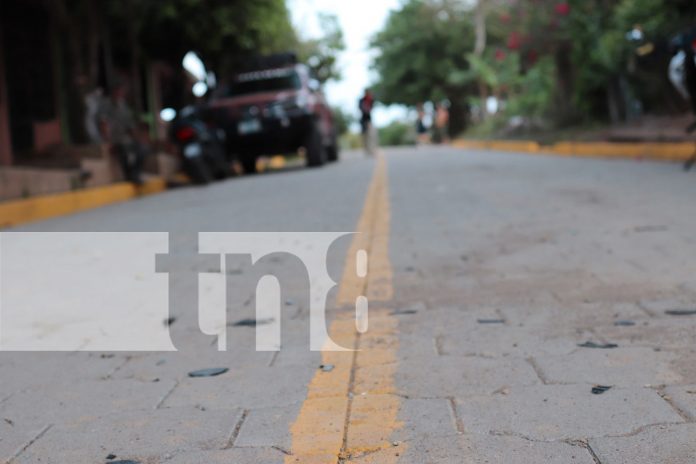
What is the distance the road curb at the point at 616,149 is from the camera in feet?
42.2

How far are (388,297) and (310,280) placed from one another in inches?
28.2

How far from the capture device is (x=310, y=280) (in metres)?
5.23

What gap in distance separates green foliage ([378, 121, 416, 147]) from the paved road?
192 ft

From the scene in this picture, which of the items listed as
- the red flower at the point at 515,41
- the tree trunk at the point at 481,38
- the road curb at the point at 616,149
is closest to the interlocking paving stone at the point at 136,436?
the road curb at the point at 616,149

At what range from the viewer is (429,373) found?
3242 millimetres

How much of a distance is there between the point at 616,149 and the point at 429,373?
12918 millimetres

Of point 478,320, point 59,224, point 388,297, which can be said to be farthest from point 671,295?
point 59,224

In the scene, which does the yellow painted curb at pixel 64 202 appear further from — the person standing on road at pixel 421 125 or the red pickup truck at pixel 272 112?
the person standing on road at pixel 421 125

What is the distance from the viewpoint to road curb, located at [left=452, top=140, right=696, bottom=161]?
42.2 feet

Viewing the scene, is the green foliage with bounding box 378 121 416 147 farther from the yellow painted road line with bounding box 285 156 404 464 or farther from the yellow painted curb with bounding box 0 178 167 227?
the yellow painted road line with bounding box 285 156 404 464

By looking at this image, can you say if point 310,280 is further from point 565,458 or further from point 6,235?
point 6,235

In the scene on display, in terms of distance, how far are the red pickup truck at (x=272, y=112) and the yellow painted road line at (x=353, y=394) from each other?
1209cm

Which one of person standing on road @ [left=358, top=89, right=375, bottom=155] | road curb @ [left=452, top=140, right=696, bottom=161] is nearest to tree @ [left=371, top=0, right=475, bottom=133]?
person standing on road @ [left=358, top=89, right=375, bottom=155]

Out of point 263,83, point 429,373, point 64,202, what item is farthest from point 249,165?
point 429,373
